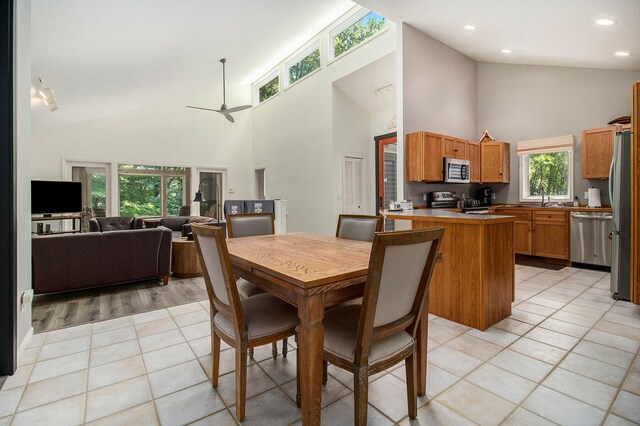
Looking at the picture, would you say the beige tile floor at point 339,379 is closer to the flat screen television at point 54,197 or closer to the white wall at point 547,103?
the white wall at point 547,103

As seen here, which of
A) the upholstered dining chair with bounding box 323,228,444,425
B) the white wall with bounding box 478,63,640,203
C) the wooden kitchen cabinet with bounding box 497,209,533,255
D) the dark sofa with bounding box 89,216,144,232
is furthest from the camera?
the dark sofa with bounding box 89,216,144,232

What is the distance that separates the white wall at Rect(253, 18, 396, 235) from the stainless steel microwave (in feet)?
7.03

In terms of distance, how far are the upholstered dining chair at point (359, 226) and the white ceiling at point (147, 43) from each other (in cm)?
271

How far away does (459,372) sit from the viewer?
195 centimetres

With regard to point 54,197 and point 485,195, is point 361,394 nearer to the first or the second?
point 485,195

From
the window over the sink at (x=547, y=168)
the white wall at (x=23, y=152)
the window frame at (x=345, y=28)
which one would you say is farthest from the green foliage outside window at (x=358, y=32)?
the white wall at (x=23, y=152)

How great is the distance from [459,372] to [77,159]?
8232 millimetres

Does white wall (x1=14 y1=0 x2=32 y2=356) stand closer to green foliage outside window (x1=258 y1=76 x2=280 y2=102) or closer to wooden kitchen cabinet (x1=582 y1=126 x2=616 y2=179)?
green foliage outside window (x1=258 y1=76 x2=280 y2=102)

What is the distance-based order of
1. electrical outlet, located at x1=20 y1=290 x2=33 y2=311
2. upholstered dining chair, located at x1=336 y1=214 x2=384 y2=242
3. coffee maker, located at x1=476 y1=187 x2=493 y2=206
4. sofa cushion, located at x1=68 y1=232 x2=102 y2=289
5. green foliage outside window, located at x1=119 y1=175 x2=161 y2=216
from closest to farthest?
electrical outlet, located at x1=20 y1=290 x2=33 y2=311, upholstered dining chair, located at x1=336 y1=214 x2=384 y2=242, sofa cushion, located at x1=68 y1=232 x2=102 y2=289, coffee maker, located at x1=476 y1=187 x2=493 y2=206, green foliage outside window, located at x1=119 y1=175 x2=161 y2=216

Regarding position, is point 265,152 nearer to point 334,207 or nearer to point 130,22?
point 334,207

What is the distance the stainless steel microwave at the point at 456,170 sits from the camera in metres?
4.77

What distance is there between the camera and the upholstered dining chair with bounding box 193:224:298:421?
146 cm

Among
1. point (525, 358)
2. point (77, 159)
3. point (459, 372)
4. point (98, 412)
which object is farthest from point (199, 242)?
point (77, 159)

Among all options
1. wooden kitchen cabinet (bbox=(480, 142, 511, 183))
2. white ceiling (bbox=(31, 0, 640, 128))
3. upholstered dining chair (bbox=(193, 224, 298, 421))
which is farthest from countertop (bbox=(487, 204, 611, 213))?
upholstered dining chair (bbox=(193, 224, 298, 421))
